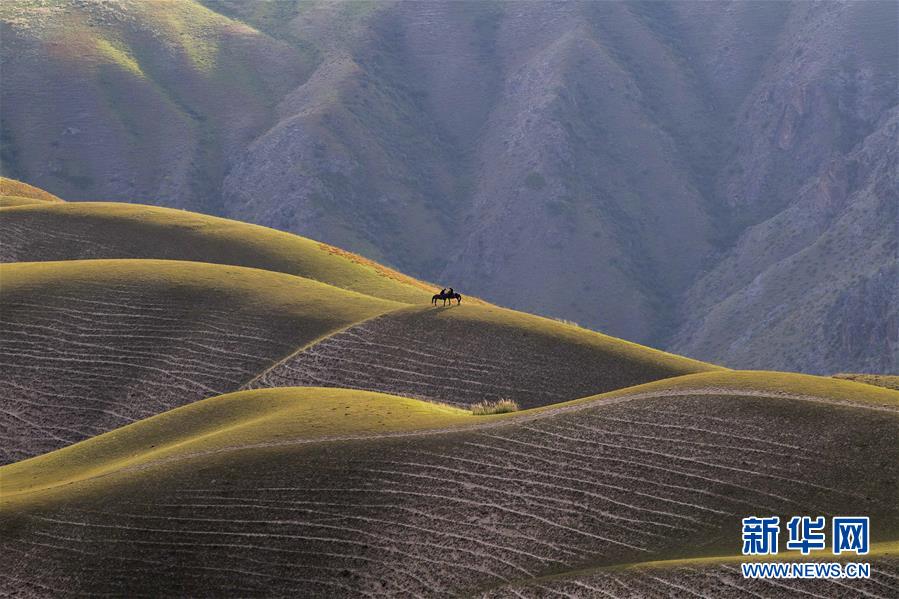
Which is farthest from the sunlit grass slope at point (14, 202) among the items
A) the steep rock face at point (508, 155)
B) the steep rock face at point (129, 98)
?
the steep rock face at point (508, 155)

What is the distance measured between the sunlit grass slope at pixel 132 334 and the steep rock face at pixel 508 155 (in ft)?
316

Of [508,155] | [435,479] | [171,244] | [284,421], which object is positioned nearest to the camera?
[435,479]

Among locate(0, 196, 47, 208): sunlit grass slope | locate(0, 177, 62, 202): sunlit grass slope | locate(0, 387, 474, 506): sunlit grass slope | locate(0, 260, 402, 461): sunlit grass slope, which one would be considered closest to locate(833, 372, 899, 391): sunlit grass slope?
locate(0, 387, 474, 506): sunlit grass slope

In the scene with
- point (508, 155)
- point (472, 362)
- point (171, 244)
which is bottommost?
point (472, 362)

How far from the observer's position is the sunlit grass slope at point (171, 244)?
208 feet

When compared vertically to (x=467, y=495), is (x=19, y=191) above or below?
above

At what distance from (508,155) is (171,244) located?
4815 inches

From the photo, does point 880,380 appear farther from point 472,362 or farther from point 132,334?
point 132,334

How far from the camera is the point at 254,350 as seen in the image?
47.8 metres

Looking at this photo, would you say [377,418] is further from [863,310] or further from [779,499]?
[863,310]

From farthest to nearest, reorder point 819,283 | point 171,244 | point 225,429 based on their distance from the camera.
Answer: point 819,283 → point 171,244 → point 225,429

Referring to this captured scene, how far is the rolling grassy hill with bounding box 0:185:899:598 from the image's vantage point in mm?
25312

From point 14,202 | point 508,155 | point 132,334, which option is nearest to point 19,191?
point 14,202

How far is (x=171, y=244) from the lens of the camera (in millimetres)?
66438
